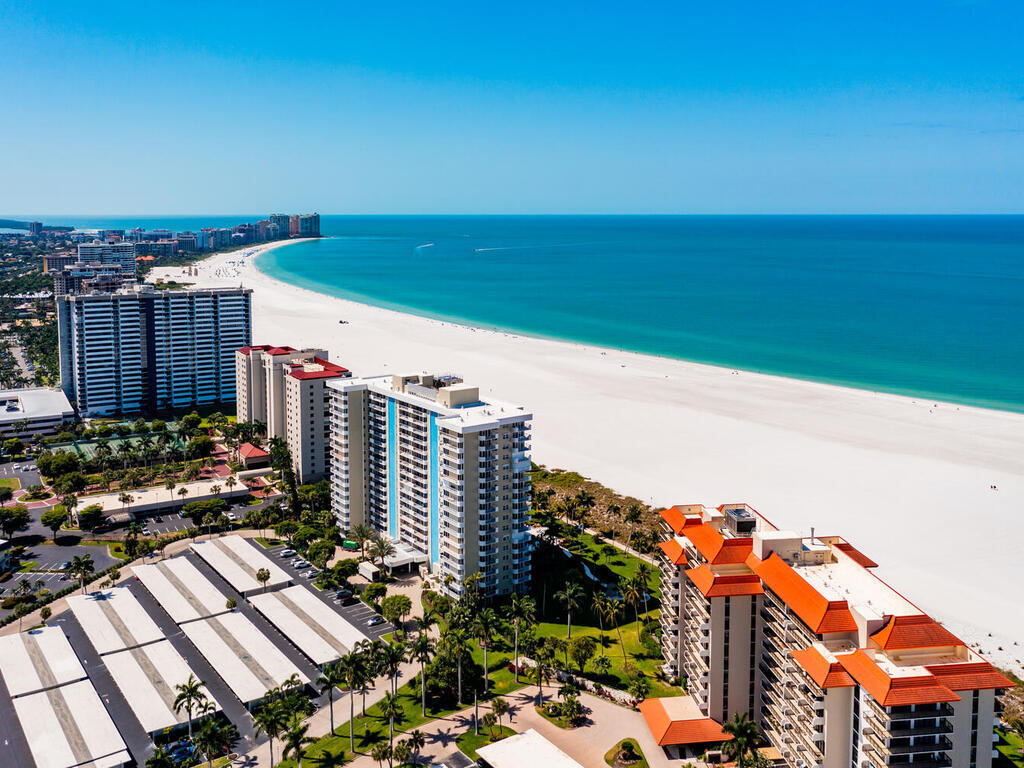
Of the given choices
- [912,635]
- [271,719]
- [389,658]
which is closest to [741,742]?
[912,635]

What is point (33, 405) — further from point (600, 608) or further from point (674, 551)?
point (674, 551)

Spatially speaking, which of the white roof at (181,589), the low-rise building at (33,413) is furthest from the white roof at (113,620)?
the low-rise building at (33,413)

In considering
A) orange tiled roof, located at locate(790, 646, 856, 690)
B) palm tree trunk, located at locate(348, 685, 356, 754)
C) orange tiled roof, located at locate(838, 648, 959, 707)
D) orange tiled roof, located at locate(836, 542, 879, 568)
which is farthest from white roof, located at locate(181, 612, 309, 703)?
orange tiled roof, located at locate(838, 648, 959, 707)

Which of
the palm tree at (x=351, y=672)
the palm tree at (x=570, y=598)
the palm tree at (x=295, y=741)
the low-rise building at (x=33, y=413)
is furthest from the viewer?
the low-rise building at (x=33, y=413)

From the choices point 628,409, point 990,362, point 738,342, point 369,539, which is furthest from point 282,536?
point 990,362

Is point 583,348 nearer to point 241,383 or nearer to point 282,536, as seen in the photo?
point 241,383

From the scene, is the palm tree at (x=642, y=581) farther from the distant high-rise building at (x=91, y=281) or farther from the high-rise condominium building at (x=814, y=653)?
the distant high-rise building at (x=91, y=281)
